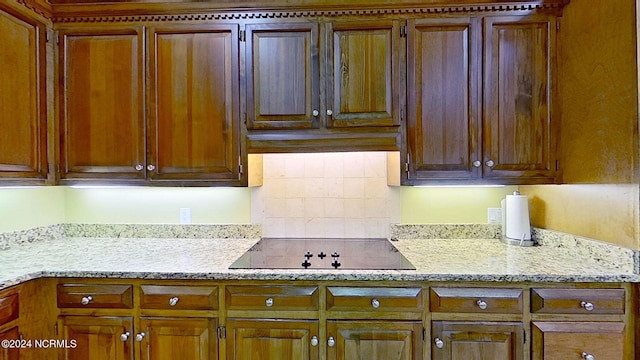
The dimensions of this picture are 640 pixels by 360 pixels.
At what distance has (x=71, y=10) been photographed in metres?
1.99

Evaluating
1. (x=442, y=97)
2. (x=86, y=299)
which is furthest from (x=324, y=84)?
(x=86, y=299)

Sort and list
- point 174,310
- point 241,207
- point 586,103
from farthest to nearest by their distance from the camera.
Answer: point 241,207
point 586,103
point 174,310

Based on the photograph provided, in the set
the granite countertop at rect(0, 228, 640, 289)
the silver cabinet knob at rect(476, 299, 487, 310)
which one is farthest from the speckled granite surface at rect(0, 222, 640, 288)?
the silver cabinet knob at rect(476, 299, 487, 310)

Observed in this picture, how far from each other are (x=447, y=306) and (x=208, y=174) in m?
1.41

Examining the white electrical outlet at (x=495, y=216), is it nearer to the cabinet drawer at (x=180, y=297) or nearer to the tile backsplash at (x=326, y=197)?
the tile backsplash at (x=326, y=197)

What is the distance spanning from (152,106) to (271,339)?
1.41 metres

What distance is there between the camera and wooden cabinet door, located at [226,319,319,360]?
63.4 inches

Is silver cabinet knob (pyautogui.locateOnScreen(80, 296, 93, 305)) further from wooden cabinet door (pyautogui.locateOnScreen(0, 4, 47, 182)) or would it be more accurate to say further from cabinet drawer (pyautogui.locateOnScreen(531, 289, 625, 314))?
cabinet drawer (pyautogui.locateOnScreen(531, 289, 625, 314))

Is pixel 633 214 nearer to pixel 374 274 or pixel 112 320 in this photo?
pixel 374 274

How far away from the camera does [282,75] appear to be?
1936 mm

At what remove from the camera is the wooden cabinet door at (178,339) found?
163 centimetres

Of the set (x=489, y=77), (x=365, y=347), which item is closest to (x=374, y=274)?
(x=365, y=347)

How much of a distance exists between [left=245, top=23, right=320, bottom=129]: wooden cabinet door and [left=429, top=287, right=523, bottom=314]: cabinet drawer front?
108 cm

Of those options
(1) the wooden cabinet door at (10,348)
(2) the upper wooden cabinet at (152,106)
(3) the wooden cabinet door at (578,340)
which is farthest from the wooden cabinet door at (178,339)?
(3) the wooden cabinet door at (578,340)
